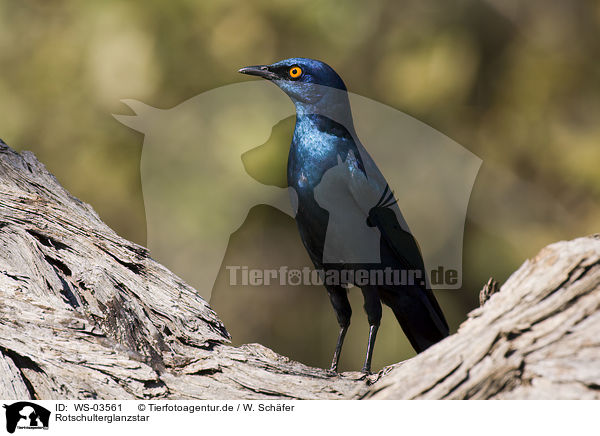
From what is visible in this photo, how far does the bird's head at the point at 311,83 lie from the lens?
3402mm

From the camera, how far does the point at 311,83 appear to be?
340 cm

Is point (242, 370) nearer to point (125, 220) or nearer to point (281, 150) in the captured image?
point (281, 150)

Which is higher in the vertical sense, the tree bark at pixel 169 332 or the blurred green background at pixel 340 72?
the blurred green background at pixel 340 72

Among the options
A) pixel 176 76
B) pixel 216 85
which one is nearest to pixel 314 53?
pixel 216 85

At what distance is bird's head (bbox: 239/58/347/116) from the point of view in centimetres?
340

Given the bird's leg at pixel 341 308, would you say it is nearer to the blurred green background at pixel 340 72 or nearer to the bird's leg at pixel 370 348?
the bird's leg at pixel 370 348

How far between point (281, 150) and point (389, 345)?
150cm

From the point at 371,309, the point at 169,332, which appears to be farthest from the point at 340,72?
the point at 169,332

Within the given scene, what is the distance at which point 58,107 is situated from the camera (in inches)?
188
